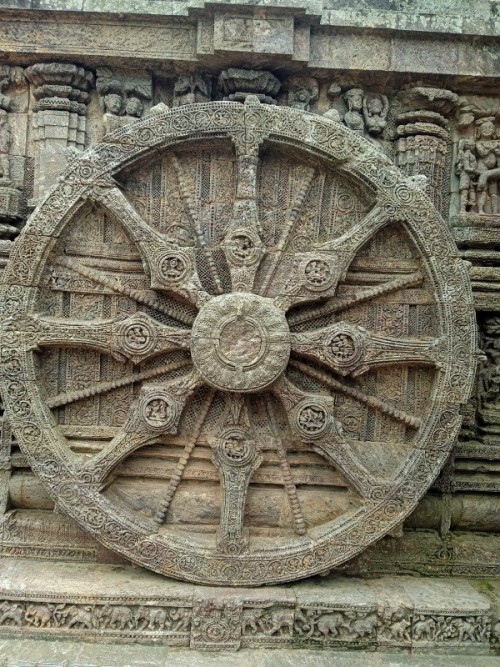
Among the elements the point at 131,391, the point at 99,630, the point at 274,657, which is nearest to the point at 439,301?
the point at 131,391

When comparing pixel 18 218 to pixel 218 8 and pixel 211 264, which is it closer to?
pixel 211 264

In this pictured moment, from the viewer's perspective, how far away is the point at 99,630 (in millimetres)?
3682

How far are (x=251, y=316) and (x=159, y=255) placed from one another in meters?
0.78

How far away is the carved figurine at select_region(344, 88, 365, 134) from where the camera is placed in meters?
4.38

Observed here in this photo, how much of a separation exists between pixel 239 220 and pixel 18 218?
A: 6.13 ft

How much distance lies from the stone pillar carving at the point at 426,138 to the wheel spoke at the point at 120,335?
2.29 meters

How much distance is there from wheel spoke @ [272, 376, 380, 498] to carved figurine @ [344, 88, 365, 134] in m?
2.14

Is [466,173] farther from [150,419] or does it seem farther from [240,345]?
[150,419]

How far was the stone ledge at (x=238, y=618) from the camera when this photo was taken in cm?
367

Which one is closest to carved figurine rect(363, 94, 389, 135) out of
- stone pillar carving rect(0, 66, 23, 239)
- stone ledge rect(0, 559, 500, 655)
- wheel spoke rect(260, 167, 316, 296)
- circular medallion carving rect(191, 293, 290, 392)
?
wheel spoke rect(260, 167, 316, 296)

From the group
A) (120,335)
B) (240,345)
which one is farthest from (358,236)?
(120,335)

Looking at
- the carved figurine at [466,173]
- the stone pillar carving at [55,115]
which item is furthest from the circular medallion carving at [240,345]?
the carved figurine at [466,173]

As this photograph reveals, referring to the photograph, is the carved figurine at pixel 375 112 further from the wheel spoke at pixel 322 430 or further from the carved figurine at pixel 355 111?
the wheel spoke at pixel 322 430

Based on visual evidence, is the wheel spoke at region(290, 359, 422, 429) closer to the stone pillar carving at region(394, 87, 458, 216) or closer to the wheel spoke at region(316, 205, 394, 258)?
the wheel spoke at region(316, 205, 394, 258)
